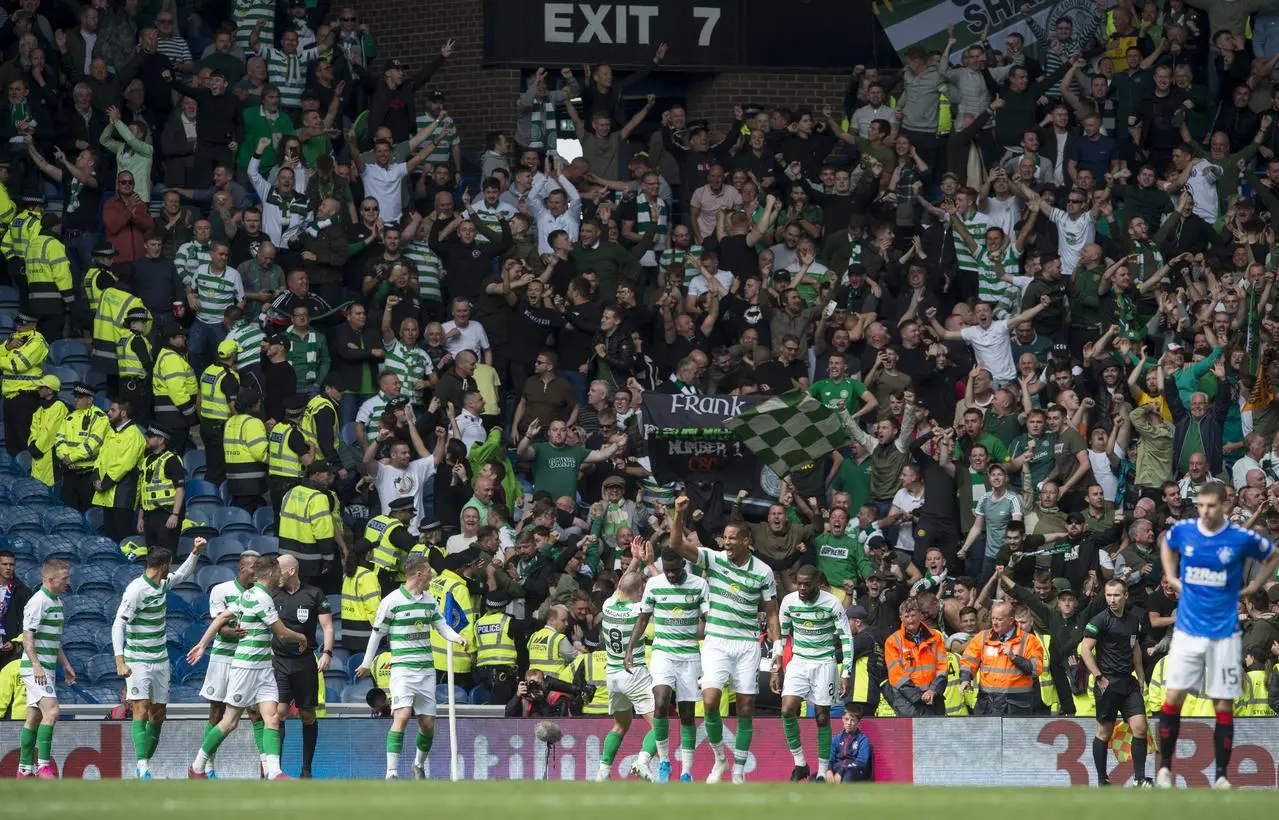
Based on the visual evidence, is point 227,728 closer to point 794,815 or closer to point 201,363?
point 201,363

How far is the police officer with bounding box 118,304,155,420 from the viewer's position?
22562 mm

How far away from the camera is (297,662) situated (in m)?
18.8

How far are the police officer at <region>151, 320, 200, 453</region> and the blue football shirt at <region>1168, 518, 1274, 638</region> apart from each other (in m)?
12.2

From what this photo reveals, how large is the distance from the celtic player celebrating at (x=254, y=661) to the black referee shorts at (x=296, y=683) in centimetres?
A: 50

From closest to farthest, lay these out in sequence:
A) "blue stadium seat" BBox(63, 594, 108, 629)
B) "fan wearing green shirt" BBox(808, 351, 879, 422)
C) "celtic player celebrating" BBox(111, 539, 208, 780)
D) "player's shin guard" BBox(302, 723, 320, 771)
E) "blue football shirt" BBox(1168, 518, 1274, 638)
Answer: "blue football shirt" BBox(1168, 518, 1274, 638), "celtic player celebrating" BBox(111, 539, 208, 780), "player's shin guard" BBox(302, 723, 320, 771), "blue stadium seat" BBox(63, 594, 108, 629), "fan wearing green shirt" BBox(808, 351, 879, 422)

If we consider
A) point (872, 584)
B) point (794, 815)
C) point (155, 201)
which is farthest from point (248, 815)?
point (155, 201)

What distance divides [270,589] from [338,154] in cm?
809

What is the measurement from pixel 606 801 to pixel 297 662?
26.3 ft

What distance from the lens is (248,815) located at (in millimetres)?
10633

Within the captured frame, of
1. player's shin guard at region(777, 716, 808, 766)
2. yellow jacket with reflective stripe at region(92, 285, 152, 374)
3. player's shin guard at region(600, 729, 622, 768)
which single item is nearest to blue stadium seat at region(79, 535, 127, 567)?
yellow jacket with reflective stripe at region(92, 285, 152, 374)

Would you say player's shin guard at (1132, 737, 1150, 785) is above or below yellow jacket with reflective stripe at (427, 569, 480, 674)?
below

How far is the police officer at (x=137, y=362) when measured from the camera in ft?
74.0

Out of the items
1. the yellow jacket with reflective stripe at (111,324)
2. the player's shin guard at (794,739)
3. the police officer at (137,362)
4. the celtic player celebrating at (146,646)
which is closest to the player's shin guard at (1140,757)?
the player's shin guard at (794,739)

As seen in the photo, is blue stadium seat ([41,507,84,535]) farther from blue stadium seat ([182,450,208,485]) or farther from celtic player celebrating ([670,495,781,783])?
celtic player celebrating ([670,495,781,783])
